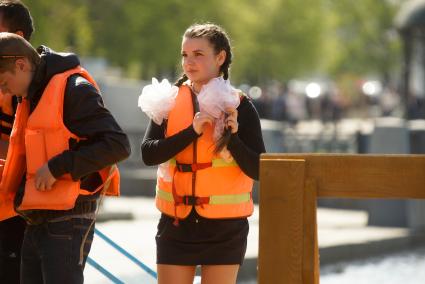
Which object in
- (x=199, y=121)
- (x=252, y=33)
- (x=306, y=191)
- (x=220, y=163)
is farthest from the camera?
(x=252, y=33)

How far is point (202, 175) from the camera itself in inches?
224

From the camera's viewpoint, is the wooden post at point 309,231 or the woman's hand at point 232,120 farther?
the woman's hand at point 232,120

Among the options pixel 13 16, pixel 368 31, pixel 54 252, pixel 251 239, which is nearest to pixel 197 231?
pixel 54 252

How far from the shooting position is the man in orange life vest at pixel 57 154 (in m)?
5.30

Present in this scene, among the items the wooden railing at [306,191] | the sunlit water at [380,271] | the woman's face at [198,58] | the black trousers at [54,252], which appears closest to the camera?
the wooden railing at [306,191]

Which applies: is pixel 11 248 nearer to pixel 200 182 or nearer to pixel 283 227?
pixel 200 182

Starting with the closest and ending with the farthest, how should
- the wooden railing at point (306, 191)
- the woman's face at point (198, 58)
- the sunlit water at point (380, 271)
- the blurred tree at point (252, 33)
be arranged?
the wooden railing at point (306, 191), the woman's face at point (198, 58), the sunlit water at point (380, 271), the blurred tree at point (252, 33)

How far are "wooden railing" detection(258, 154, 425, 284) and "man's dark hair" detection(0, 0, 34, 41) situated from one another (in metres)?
1.65

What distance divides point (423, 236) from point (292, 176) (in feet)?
35.7

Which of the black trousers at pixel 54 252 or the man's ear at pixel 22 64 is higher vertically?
the man's ear at pixel 22 64

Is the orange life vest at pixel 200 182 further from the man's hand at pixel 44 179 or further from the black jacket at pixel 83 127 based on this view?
the man's hand at pixel 44 179

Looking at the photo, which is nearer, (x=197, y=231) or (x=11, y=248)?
(x=197, y=231)

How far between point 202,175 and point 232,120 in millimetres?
257

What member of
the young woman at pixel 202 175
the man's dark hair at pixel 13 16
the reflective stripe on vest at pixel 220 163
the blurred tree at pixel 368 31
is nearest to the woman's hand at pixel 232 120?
the young woman at pixel 202 175
